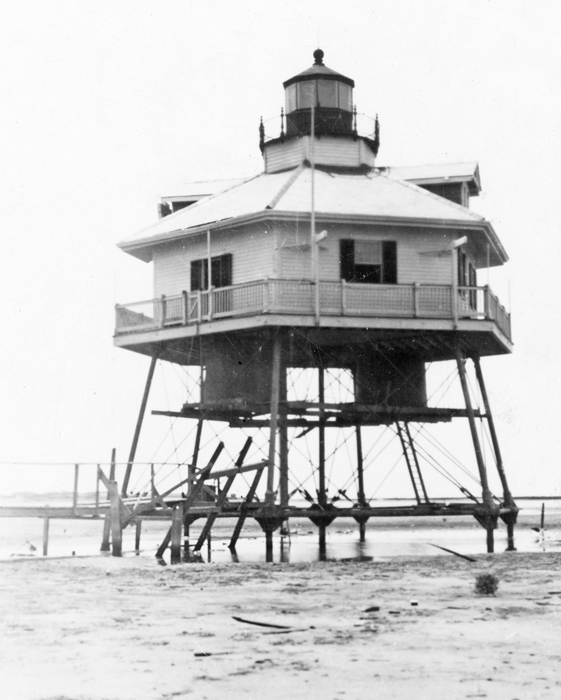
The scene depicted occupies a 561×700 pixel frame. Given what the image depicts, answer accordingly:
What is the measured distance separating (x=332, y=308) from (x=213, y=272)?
4797mm

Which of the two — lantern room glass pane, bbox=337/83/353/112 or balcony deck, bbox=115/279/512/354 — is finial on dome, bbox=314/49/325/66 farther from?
balcony deck, bbox=115/279/512/354

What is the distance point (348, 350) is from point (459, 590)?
16659mm

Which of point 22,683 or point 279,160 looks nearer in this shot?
point 22,683

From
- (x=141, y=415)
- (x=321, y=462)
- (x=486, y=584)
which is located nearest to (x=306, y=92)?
(x=141, y=415)

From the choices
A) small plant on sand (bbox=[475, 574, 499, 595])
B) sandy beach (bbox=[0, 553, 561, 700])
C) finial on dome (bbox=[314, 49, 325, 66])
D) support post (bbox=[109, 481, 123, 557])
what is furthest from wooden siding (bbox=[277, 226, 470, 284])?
small plant on sand (bbox=[475, 574, 499, 595])

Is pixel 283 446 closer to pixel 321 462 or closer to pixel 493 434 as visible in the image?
pixel 321 462

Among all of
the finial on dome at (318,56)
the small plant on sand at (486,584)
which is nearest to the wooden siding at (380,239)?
the finial on dome at (318,56)

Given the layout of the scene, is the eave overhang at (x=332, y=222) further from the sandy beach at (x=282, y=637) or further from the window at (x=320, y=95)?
the sandy beach at (x=282, y=637)

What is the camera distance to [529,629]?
38.2 ft

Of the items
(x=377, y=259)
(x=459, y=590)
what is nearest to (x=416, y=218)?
(x=377, y=259)

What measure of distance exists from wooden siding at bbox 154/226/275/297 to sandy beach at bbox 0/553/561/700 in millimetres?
12931

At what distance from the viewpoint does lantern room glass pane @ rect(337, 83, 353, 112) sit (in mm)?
35812

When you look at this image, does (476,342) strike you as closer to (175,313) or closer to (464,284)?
(464,284)

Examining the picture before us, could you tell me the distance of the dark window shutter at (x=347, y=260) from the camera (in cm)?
3055
